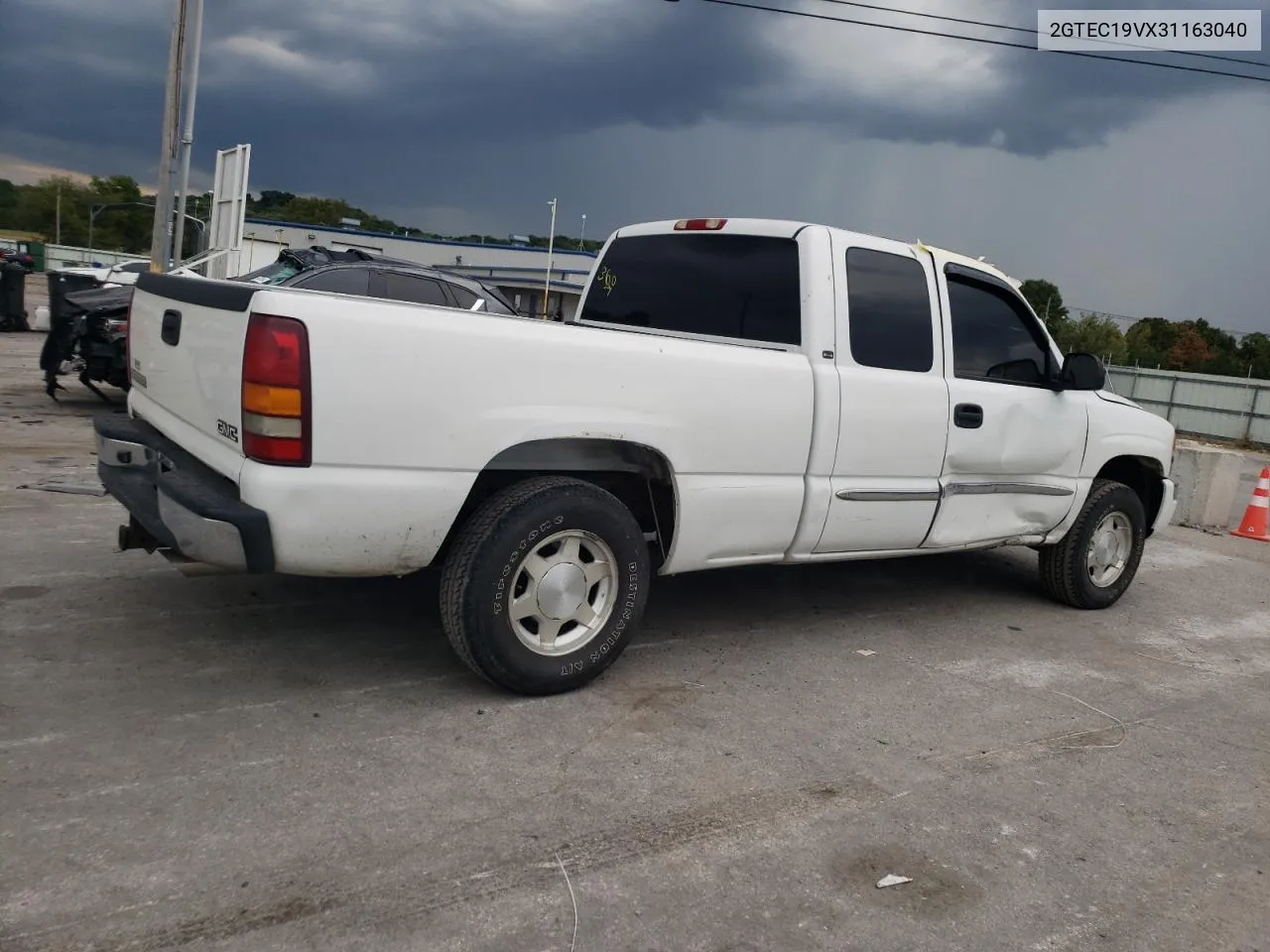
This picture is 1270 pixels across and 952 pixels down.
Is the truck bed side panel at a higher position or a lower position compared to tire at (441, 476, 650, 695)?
higher

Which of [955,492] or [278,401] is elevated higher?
[278,401]

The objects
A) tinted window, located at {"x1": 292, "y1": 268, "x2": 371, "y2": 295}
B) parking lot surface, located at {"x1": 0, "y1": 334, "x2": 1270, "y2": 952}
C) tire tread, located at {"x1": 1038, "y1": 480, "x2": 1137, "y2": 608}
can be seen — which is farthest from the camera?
tinted window, located at {"x1": 292, "y1": 268, "x2": 371, "y2": 295}

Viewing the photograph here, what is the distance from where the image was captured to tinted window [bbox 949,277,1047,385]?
521 cm

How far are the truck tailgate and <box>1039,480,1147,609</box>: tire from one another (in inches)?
188

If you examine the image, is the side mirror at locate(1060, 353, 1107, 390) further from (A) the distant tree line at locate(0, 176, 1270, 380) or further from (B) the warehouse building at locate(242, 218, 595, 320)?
(B) the warehouse building at locate(242, 218, 595, 320)

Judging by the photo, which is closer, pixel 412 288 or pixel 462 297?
pixel 412 288

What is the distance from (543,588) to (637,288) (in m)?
2.12

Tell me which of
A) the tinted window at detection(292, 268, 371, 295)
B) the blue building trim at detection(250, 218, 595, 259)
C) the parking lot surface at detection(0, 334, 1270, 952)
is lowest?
the parking lot surface at detection(0, 334, 1270, 952)

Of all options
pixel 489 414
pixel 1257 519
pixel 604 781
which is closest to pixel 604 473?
pixel 489 414

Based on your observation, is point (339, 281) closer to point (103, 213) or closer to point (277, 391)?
point (277, 391)

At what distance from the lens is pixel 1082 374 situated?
5516 millimetres

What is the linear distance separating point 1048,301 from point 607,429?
6395 cm

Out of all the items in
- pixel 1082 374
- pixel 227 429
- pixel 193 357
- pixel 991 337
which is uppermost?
pixel 991 337

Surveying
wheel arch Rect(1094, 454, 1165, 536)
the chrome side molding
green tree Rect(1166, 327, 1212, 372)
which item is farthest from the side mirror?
green tree Rect(1166, 327, 1212, 372)
